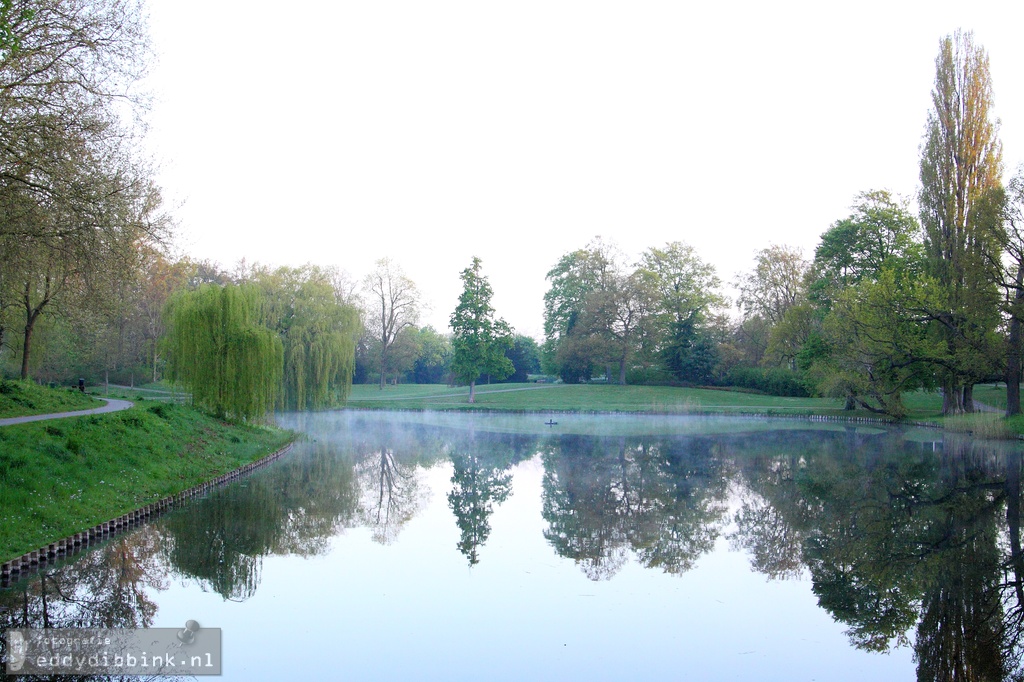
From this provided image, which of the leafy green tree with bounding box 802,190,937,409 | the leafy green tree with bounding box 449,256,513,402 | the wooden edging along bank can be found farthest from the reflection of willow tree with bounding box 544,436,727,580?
the leafy green tree with bounding box 449,256,513,402

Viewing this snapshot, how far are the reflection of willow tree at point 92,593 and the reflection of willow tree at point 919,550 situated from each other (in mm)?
7269

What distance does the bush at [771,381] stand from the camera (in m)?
43.2

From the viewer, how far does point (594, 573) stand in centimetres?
836

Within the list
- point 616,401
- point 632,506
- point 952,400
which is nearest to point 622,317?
point 616,401

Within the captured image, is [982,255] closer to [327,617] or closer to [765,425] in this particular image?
[765,425]

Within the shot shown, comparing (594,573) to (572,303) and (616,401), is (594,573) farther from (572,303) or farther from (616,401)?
(572,303)

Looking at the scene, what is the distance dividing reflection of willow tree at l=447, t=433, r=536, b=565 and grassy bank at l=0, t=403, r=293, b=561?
205 inches

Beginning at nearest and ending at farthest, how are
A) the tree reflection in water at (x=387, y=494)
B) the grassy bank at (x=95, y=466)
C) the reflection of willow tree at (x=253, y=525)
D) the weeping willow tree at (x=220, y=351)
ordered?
the reflection of willow tree at (x=253, y=525) → the grassy bank at (x=95, y=466) → the tree reflection in water at (x=387, y=494) → the weeping willow tree at (x=220, y=351)

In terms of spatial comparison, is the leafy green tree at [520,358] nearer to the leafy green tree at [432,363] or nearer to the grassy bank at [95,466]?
the leafy green tree at [432,363]

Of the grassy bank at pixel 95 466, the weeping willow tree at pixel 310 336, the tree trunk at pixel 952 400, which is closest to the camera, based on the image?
the grassy bank at pixel 95 466

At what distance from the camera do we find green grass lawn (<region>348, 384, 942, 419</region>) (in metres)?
37.3

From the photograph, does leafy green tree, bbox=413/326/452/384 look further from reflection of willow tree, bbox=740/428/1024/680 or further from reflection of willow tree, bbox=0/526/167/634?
reflection of willow tree, bbox=0/526/167/634

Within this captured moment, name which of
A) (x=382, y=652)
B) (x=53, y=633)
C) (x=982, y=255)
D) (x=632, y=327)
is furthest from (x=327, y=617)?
(x=632, y=327)

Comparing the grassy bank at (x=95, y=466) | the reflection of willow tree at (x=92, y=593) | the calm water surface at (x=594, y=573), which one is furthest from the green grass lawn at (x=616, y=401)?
the reflection of willow tree at (x=92, y=593)
